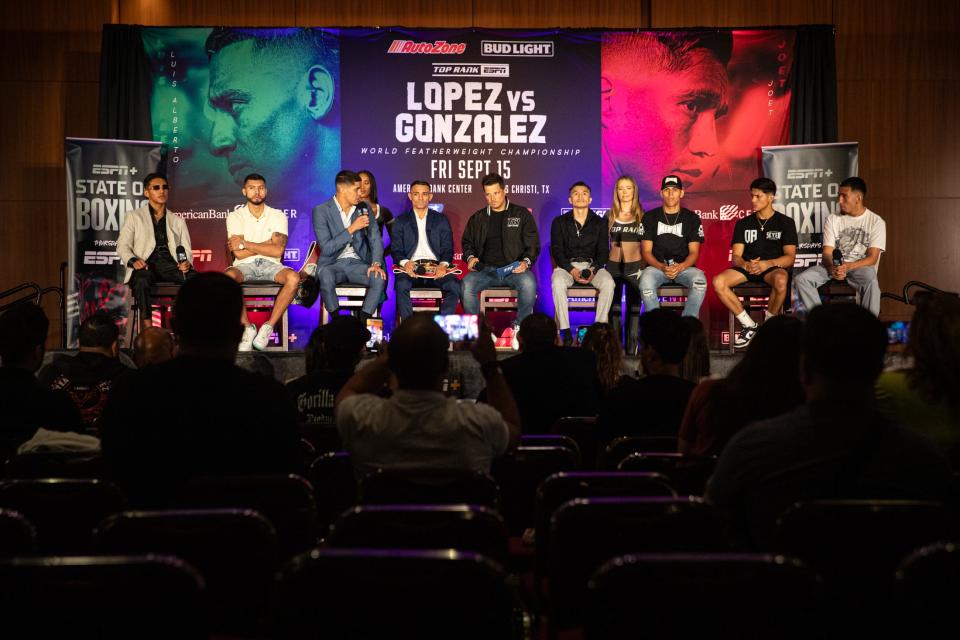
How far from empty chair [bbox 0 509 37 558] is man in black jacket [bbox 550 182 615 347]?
6063 millimetres

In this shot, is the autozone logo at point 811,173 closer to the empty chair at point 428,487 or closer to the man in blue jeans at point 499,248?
the man in blue jeans at point 499,248

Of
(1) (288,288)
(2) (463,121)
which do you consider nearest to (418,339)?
(1) (288,288)

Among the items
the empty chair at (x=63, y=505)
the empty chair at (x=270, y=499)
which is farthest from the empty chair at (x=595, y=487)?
the empty chair at (x=63, y=505)

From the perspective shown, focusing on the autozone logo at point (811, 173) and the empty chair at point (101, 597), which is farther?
the autozone logo at point (811, 173)

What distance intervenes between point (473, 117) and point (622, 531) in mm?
7210

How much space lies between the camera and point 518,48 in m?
8.51

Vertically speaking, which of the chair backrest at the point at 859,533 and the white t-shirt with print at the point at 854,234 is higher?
the white t-shirt with print at the point at 854,234

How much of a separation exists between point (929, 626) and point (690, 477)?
1127 millimetres

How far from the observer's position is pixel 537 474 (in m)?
2.72

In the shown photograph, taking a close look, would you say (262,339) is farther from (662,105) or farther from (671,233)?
(662,105)

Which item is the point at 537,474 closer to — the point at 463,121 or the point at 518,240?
the point at 518,240

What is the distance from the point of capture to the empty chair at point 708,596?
1.26 meters

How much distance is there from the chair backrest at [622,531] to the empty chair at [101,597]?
0.74 metres

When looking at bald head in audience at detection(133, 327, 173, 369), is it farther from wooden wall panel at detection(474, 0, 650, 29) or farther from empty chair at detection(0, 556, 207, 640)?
wooden wall panel at detection(474, 0, 650, 29)
